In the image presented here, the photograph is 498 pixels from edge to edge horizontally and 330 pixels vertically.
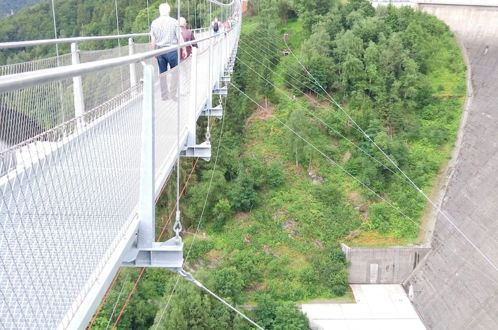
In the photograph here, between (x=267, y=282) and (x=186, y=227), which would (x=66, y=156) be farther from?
(x=186, y=227)

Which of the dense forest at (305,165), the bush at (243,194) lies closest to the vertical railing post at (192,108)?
the dense forest at (305,165)

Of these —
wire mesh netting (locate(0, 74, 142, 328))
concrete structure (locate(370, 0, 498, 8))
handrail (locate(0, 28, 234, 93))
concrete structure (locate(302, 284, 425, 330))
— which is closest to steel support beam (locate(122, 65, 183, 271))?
wire mesh netting (locate(0, 74, 142, 328))

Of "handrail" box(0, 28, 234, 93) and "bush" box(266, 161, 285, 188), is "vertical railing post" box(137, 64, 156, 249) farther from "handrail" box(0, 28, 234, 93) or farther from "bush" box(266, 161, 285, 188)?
"bush" box(266, 161, 285, 188)

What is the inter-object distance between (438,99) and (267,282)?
31.5 feet

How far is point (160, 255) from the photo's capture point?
7.89 feet

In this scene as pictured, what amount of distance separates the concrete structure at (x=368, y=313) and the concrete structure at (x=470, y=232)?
0.39 m

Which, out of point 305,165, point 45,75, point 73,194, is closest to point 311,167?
point 305,165

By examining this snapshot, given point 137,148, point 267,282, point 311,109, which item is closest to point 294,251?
point 267,282

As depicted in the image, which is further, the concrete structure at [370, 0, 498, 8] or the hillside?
the concrete structure at [370, 0, 498, 8]

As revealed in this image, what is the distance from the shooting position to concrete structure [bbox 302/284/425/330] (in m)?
10.7

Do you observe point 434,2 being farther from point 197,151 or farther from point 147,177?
point 147,177

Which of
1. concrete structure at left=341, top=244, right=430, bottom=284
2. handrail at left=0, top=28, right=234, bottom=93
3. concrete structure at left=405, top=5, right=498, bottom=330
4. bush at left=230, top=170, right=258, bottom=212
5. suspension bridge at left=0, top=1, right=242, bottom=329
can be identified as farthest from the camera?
bush at left=230, top=170, right=258, bottom=212

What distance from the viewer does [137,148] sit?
2.40 metres

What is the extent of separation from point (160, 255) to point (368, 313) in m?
9.70
